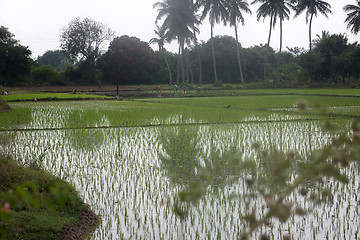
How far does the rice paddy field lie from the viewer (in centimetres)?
346

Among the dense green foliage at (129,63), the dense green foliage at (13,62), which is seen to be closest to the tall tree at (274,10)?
the dense green foliage at (129,63)

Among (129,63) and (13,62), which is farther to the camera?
(129,63)

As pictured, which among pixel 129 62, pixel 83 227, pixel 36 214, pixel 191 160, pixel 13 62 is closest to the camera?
pixel 36 214

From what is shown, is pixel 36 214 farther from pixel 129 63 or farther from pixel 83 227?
pixel 129 63

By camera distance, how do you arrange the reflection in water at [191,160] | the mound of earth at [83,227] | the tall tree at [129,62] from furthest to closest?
the tall tree at [129,62], the reflection in water at [191,160], the mound of earth at [83,227]

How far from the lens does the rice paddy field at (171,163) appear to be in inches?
136

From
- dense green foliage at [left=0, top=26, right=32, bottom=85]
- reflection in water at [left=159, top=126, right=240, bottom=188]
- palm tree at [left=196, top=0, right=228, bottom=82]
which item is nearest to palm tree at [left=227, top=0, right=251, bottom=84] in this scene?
palm tree at [left=196, top=0, right=228, bottom=82]

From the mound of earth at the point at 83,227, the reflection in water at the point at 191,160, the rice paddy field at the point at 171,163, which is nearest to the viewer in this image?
the mound of earth at the point at 83,227

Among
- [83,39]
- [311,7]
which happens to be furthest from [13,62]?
[311,7]

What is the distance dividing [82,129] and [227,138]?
13.5 ft

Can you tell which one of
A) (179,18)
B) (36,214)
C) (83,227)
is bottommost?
(83,227)

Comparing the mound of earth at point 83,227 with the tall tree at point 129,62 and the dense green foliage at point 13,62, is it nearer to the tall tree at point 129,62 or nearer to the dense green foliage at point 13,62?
the dense green foliage at point 13,62

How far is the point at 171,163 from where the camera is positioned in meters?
6.07

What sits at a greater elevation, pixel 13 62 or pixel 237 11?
pixel 237 11
